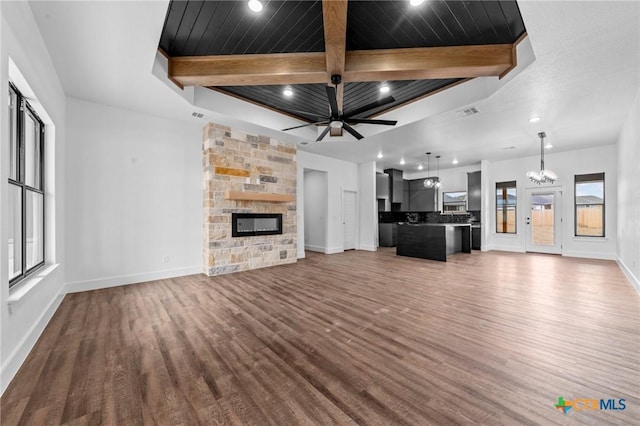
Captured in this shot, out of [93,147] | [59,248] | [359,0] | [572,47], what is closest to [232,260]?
[59,248]

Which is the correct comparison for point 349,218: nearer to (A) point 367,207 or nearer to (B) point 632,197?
(A) point 367,207

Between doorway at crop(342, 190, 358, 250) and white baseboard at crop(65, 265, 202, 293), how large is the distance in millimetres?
4767

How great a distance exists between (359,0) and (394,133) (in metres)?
3.26

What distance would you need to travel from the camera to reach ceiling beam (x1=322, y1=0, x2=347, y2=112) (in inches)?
88.8

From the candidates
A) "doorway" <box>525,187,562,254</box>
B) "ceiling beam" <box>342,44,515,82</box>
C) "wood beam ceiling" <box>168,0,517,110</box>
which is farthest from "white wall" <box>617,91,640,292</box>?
"wood beam ceiling" <box>168,0,517,110</box>

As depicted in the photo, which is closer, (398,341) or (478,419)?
(478,419)

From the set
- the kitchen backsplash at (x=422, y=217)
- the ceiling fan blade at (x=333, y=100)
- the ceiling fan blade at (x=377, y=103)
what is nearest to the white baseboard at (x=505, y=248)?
the kitchen backsplash at (x=422, y=217)

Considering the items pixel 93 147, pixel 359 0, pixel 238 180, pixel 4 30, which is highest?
pixel 359 0

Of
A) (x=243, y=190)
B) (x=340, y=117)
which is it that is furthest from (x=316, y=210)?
(x=340, y=117)

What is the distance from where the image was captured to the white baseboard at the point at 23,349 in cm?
179

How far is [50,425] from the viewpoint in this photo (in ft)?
4.76

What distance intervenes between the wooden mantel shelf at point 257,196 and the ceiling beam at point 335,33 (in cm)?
283

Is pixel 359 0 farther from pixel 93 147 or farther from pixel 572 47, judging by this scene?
pixel 93 147
